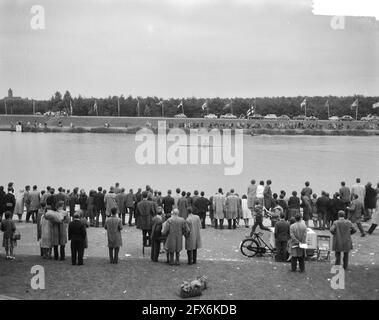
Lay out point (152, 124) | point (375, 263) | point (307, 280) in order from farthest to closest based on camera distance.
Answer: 1. point (152, 124)
2. point (375, 263)
3. point (307, 280)

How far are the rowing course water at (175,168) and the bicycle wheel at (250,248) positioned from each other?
29.3 ft

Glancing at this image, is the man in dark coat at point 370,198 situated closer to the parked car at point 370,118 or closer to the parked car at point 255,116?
the parked car at point 370,118

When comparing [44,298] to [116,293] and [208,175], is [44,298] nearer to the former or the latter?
[116,293]

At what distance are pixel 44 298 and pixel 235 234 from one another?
20.2ft

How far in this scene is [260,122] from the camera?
192 ft

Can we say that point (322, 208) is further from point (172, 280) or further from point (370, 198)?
point (172, 280)

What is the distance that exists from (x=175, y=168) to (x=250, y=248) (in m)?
16.9

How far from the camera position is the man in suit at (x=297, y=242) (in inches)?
407

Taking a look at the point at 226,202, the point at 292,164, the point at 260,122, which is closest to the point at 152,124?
the point at 260,122

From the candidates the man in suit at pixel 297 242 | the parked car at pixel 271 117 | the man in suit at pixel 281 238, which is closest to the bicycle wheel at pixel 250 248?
the man in suit at pixel 281 238

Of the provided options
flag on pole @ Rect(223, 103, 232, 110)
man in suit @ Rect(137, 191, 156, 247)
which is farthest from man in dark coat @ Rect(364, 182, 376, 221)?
flag on pole @ Rect(223, 103, 232, 110)

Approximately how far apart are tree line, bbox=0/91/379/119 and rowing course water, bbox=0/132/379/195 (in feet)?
90.1

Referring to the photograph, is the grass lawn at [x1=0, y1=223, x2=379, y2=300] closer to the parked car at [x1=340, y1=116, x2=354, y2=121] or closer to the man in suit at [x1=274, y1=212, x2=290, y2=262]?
the man in suit at [x1=274, y1=212, x2=290, y2=262]

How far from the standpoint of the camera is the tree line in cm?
6631
